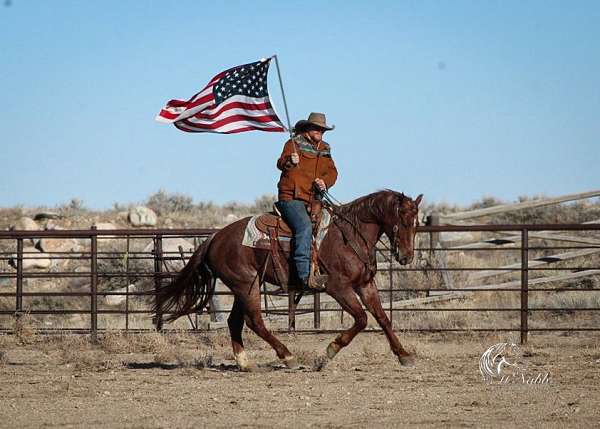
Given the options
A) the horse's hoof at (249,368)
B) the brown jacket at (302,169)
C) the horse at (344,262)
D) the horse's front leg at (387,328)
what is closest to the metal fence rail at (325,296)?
the horse at (344,262)

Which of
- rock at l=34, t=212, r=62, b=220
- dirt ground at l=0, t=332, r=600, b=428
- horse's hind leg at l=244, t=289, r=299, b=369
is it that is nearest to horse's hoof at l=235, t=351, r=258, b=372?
Result: dirt ground at l=0, t=332, r=600, b=428

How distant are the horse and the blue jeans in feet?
0.63

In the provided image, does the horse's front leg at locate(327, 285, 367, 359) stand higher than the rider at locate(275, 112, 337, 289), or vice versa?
the rider at locate(275, 112, 337, 289)

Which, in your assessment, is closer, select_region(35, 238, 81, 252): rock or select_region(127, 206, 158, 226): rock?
select_region(35, 238, 81, 252): rock

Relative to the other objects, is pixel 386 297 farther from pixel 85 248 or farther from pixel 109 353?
pixel 85 248

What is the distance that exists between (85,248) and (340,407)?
22.2 meters

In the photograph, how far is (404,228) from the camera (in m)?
9.91

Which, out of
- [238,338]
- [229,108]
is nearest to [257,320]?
[238,338]

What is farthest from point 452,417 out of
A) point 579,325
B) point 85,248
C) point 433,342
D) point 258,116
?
point 85,248

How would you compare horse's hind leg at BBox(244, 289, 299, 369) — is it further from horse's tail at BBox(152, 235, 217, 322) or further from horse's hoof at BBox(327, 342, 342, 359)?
horse's tail at BBox(152, 235, 217, 322)

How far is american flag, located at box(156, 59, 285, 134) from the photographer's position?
11.3 metres

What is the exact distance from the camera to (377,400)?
7895 mm

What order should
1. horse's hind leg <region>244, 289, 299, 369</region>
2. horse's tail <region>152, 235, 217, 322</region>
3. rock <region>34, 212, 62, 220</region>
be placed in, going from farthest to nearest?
rock <region>34, 212, 62, 220</region>, horse's tail <region>152, 235, 217, 322</region>, horse's hind leg <region>244, 289, 299, 369</region>

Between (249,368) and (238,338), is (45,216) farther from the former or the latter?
(249,368)
